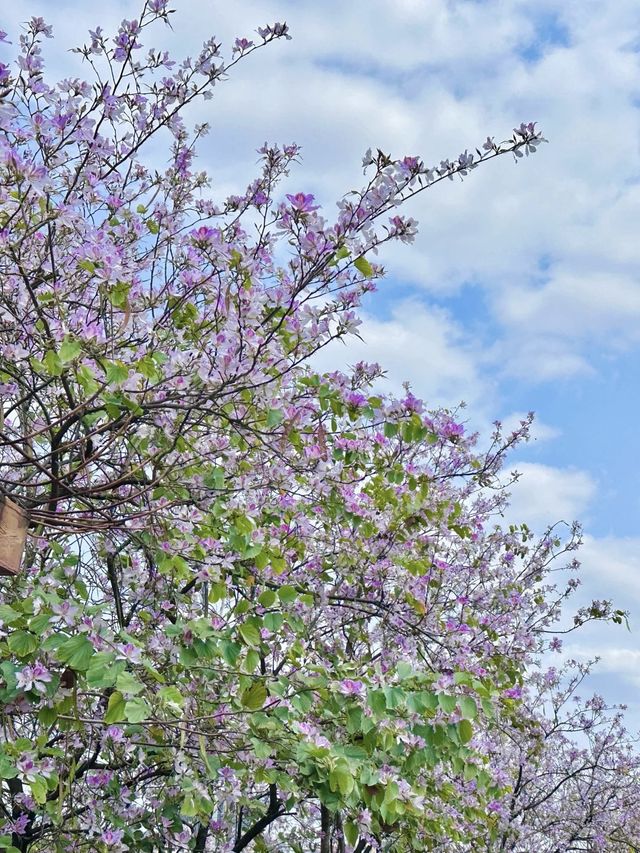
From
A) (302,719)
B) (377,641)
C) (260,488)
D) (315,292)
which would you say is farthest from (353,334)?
(377,641)

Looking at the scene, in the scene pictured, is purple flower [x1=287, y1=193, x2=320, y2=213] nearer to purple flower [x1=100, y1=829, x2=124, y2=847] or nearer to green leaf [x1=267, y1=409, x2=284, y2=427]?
green leaf [x1=267, y1=409, x2=284, y2=427]

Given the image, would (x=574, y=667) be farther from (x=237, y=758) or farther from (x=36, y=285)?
(x=36, y=285)

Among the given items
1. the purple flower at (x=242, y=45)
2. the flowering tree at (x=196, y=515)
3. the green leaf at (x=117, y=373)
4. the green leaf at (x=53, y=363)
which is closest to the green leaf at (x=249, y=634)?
the flowering tree at (x=196, y=515)

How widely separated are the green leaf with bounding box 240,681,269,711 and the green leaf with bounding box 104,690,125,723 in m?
0.56

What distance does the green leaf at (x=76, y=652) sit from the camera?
240 cm

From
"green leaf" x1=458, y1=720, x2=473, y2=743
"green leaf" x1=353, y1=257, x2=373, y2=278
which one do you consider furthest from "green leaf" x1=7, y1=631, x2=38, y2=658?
"green leaf" x1=353, y1=257, x2=373, y2=278

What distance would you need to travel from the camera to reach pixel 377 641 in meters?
4.88

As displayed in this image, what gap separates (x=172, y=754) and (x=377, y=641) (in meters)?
2.14

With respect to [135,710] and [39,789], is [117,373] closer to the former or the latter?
[135,710]

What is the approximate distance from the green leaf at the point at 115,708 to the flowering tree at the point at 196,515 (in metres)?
0.01

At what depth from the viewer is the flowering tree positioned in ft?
8.20

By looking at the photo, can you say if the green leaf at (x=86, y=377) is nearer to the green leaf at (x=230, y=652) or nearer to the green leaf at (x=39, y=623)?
the green leaf at (x=39, y=623)

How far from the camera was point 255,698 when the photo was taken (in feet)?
9.14

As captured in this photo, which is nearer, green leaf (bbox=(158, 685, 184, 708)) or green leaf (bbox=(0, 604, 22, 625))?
green leaf (bbox=(158, 685, 184, 708))
